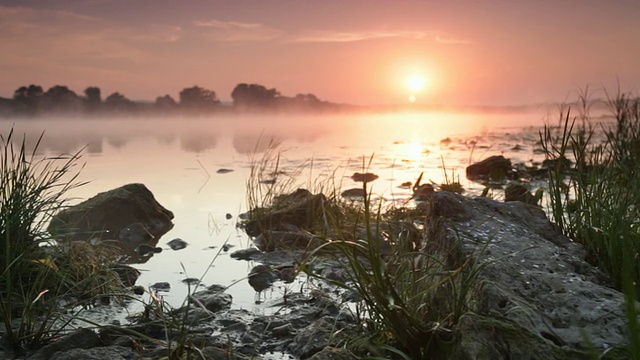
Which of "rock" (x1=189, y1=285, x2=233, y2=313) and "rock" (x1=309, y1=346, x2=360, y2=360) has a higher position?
"rock" (x1=309, y1=346, x2=360, y2=360)

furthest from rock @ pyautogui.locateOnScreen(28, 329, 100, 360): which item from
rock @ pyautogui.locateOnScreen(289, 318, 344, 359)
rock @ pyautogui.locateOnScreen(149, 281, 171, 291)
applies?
rock @ pyautogui.locateOnScreen(149, 281, 171, 291)

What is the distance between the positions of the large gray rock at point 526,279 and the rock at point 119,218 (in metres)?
3.56

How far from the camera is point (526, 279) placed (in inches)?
105

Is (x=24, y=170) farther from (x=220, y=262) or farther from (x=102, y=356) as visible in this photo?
(x=220, y=262)

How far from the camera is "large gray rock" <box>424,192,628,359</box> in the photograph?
7.49 ft

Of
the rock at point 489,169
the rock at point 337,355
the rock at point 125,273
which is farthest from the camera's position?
the rock at point 489,169

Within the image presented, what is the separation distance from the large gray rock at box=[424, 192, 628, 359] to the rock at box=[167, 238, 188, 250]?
2928 mm

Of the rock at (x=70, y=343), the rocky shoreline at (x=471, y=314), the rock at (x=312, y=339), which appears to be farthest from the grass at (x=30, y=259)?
the rock at (x=312, y=339)

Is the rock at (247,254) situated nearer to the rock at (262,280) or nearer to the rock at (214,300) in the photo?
the rock at (262,280)

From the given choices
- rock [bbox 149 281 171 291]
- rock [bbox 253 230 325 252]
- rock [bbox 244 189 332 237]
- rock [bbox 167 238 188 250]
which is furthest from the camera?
rock [bbox 244 189 332 237]

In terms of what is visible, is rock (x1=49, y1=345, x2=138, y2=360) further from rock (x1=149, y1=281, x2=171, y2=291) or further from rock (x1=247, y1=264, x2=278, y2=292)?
rock (x1=247, y1=264, x2=278, y2=292)

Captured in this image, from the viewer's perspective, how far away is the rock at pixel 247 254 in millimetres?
5148

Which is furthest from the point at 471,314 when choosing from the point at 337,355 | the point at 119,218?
the point at 119,218

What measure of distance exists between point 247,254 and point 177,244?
833mm
